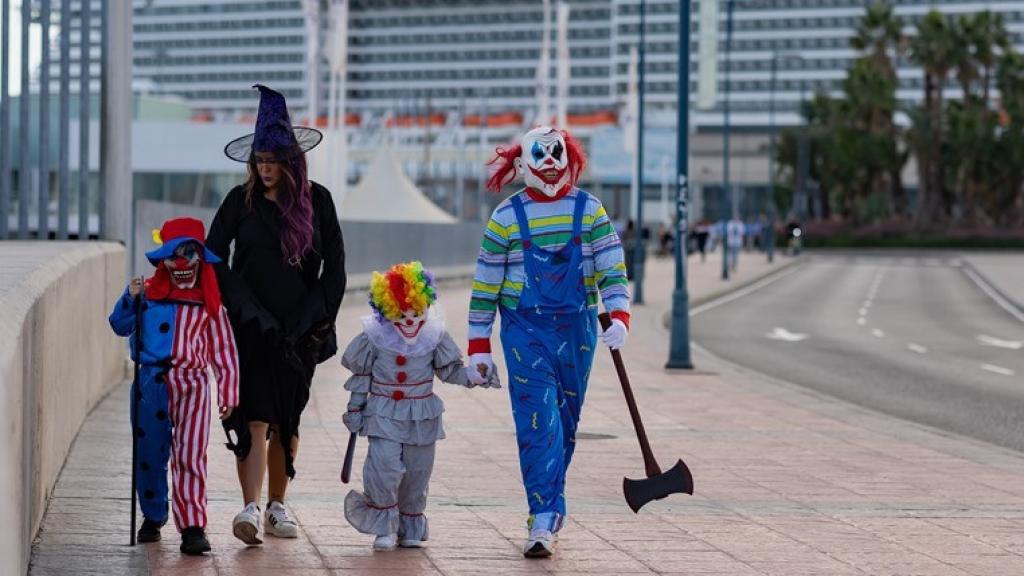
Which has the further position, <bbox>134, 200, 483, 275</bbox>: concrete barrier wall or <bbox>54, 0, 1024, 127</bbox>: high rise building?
<bbox>54, 0, 1024, 127</bbox>: high rise building

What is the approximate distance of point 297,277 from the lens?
28.2 feet

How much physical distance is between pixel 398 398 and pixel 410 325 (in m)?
0.30

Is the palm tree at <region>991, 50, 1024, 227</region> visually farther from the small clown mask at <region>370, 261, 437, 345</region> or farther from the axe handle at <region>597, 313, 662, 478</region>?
the small clown mask at <region>370, 261, 437, 345</region>

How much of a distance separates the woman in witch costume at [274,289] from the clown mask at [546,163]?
88cm

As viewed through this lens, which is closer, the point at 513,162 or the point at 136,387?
the point at 136,387

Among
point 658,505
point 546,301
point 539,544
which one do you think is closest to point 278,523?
point 539,544

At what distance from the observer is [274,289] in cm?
857

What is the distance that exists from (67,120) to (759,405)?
6.12 meters

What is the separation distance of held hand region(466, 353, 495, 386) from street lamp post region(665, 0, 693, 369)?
13.5 metres

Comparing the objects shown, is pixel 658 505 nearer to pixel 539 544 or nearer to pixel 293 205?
pixel 539 544

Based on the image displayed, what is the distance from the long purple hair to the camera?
337 inches

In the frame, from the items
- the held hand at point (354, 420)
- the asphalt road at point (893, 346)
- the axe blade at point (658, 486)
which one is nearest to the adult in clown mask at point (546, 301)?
the axe blade at point (658, 486)

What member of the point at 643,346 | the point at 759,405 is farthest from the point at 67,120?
the point at 643,346

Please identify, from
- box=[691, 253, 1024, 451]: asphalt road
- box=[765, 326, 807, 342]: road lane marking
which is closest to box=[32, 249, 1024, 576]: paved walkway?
box=[691, 253, 1024, 451]: asphalt road
